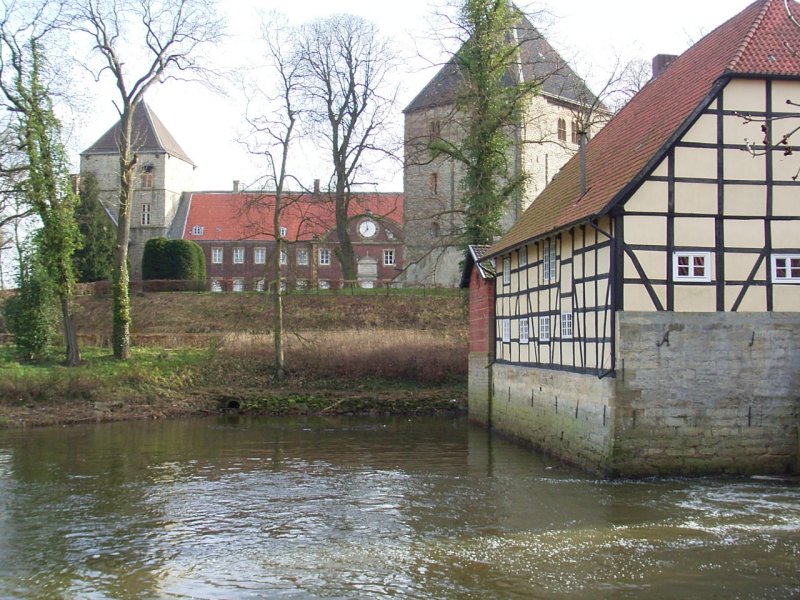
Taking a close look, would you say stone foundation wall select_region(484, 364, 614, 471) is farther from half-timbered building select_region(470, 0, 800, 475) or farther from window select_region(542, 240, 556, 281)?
window select_region(542, 240, 556, 281)

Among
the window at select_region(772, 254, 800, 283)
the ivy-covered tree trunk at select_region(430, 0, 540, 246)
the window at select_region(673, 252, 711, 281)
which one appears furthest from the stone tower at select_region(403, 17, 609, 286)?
the window at select_region(673, 252, 711, 281)

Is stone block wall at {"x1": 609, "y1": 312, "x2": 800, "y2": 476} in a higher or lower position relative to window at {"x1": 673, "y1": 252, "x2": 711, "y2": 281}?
lower

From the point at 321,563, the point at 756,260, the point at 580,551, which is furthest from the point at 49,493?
the point at 756,260

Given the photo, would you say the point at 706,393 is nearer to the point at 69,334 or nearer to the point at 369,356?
the point at 369,356

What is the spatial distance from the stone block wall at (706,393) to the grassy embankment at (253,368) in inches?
556

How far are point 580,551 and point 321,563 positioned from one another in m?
3.21

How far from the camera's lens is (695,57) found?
1800cm

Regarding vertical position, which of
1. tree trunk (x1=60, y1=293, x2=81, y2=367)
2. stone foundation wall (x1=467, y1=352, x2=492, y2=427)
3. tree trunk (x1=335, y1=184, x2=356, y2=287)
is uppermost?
Answer: tree trunk (x1=335, y1=184, x2=356, y2=287)

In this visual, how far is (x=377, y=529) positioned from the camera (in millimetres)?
11703

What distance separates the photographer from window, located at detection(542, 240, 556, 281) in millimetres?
18291

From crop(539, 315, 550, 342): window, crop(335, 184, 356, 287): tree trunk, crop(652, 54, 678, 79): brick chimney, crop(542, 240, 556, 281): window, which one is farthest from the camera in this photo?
crop(335, 184, 356, 287): tree trunk

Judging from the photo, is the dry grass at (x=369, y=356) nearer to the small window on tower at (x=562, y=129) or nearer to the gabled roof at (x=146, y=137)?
the small window on tower at (x=562, y=129)

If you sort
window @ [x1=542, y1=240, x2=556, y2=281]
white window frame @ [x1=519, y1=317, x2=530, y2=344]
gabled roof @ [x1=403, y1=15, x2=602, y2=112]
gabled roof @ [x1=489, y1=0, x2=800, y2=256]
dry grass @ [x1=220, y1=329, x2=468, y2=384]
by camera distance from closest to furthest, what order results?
gabled roof @ [x1=489, y1=0, x2=800, y2=256] → window @ [x1=542, y1=240, x2=556, y2=281] → white window frame @ [x1=519, y1=317, x2=530, y2=344] → dry grass @ [x1=220, y1=329, x2=468, y2=384] → gabled roof @ [x1=403, y1=15, x2=602, y2=112]

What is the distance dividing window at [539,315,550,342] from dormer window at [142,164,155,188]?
162 feet
